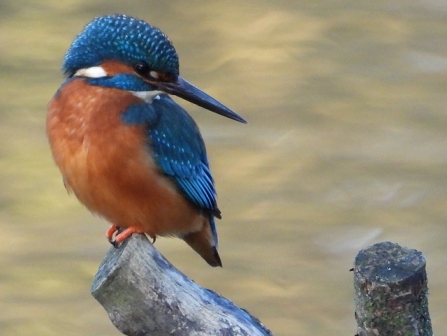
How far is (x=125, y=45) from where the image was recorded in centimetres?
343

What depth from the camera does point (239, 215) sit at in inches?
266

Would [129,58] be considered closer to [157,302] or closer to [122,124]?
[122,124]

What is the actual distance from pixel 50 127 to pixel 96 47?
291 millimetres

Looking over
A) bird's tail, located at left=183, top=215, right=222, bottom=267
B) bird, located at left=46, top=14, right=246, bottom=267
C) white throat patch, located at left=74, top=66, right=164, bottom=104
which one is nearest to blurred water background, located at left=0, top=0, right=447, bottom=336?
bird's tail, located at left=183, top=215, right=222, bottom=267

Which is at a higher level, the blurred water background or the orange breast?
the blurred water background

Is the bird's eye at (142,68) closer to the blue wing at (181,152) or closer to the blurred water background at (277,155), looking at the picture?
the blue wing at (181,152)

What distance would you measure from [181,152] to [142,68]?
35 centimetres

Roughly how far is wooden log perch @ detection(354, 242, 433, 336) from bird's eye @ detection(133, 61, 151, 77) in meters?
0.98

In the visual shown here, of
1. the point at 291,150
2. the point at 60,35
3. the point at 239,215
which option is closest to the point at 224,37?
the point at 60,35

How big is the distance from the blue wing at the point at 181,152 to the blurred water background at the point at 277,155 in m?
2.41

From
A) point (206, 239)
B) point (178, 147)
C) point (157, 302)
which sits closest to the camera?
point (157, 302)

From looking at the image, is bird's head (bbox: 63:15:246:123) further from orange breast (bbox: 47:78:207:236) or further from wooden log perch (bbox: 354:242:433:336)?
wooden log perch (bbox: 354:242:433:336)

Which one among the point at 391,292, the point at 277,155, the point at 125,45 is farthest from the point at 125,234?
the point at 277,155

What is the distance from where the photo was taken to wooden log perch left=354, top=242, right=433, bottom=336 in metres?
2.75
